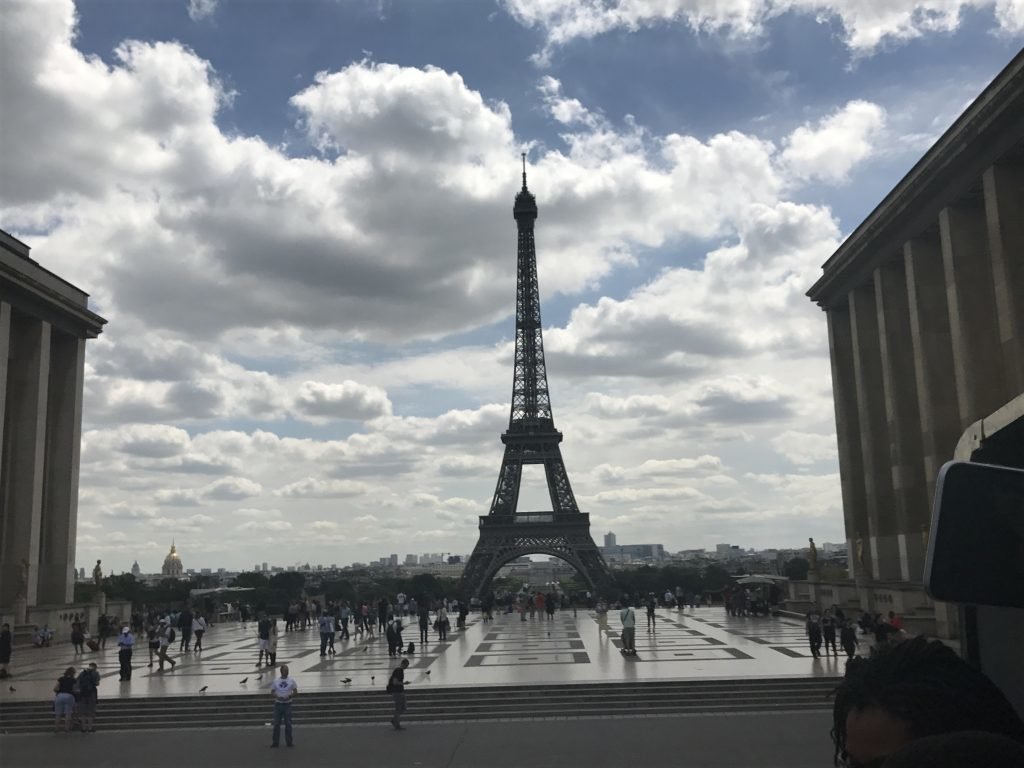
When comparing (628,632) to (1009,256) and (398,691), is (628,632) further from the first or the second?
(1009,256)

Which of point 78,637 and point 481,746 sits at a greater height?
point 78,637

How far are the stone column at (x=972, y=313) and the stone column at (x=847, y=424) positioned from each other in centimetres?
1462

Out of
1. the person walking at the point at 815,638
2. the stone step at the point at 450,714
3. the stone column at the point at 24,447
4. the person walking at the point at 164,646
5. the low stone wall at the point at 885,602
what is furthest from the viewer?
the stone column at the point at 24,447

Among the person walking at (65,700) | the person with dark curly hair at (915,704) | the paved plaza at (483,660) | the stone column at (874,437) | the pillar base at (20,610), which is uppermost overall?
the stone column at (874,437)

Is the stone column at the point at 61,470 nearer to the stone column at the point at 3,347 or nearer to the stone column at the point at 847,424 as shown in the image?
the stone column at the point at 3,347

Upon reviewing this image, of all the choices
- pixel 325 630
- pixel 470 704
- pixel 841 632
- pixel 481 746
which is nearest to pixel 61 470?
pixel 325 630

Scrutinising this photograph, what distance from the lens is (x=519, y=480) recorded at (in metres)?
93.4

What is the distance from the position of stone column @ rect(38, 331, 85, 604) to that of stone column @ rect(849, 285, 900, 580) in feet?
130

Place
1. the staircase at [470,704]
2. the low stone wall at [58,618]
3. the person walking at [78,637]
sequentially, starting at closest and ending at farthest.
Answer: the staircase at [470,704], the person walking at [78,637], the low stone wall at [58,618]

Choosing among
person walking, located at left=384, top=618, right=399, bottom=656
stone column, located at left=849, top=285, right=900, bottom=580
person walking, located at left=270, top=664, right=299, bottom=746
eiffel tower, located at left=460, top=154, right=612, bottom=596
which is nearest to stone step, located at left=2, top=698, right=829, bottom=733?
person walking, located at left=270, top=664, right=299, bottom=746

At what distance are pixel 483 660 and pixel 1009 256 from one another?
2117 centimetres

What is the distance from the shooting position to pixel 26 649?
3853 cm

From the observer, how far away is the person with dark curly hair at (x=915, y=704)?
8.49 ft

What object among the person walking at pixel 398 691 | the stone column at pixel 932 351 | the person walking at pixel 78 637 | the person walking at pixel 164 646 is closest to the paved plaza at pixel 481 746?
the person walking at pixel 398 691
